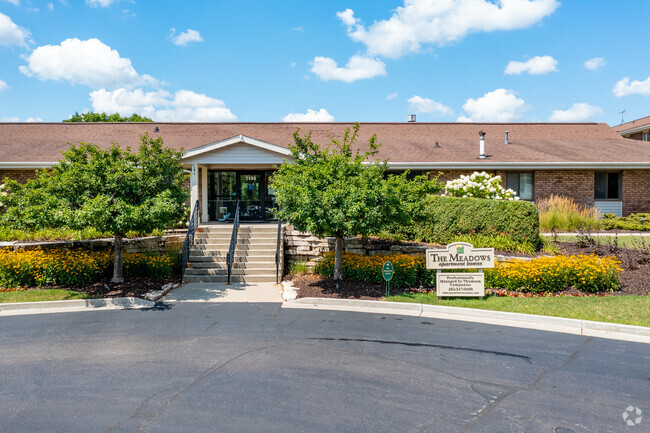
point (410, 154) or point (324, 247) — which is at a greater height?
point (410, 154)

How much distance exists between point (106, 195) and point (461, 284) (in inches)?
342

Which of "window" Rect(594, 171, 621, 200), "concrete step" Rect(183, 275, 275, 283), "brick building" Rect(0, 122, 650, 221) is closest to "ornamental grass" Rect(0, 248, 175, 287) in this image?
"concrete step" Rect(183, 275, 275, 283)

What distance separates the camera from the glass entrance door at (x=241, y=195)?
17.8 meters

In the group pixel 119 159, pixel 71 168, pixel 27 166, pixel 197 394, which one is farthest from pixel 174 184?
pixel 27 166

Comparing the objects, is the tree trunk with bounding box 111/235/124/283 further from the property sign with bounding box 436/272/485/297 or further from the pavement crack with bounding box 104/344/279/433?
the property sign with bounding box 436/272/485/297

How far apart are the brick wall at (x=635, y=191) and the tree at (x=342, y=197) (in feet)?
46.2

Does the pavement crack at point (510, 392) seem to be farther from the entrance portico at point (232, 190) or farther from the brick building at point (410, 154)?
the entrance portico at point (232, 190)

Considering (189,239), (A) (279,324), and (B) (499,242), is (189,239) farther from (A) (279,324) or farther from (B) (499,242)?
(B) (499,242)

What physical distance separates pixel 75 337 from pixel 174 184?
503cm

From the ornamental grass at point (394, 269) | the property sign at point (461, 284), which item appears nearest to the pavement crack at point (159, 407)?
the property sign at point (461, 284)

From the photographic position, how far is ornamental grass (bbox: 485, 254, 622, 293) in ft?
32.2

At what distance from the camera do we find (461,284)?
9.72m

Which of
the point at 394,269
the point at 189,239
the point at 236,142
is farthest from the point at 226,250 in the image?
the point at 394,269

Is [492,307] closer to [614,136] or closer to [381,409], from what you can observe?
[381,409]
